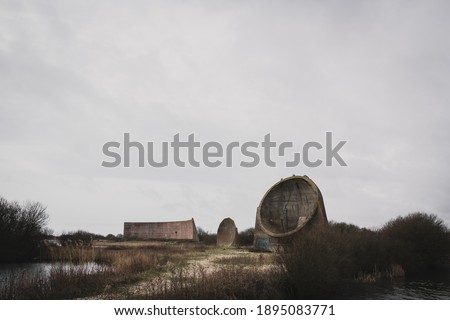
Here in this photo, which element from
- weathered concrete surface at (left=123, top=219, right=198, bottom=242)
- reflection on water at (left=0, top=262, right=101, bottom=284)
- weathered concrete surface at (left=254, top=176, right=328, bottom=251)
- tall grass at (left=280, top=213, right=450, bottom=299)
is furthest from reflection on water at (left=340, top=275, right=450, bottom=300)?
weathered concrete surface at (left=123, top=219, right=198, bottom=242)

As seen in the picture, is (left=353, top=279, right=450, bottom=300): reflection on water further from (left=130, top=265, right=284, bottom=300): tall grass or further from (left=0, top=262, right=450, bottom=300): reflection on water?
(left=130, top=265, right=284, bottom=300): tall grass

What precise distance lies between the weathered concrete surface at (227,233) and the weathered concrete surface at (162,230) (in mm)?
8431

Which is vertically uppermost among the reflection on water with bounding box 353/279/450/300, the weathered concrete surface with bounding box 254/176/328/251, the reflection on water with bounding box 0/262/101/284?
the weathered concrete surface with bounding box 254/176/328/251

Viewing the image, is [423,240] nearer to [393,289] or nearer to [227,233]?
[393,289]

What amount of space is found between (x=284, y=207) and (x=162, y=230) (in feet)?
99.9

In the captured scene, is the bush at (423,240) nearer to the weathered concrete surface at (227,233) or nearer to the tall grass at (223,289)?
the tall grass at (223,289)

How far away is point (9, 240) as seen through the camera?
77.5 ft

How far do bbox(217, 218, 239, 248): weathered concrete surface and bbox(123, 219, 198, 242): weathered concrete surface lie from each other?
843cm

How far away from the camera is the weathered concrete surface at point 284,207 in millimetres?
24578

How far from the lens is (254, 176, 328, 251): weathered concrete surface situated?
2458cm

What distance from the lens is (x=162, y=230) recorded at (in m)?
52.4
